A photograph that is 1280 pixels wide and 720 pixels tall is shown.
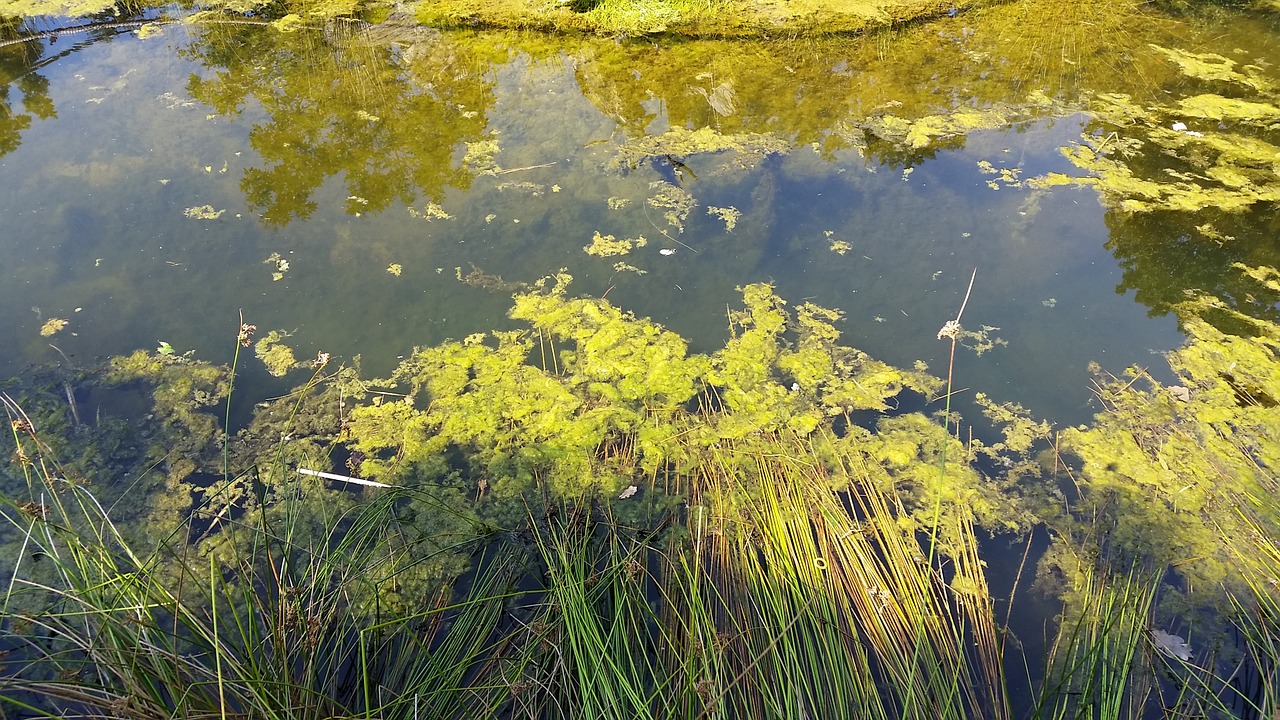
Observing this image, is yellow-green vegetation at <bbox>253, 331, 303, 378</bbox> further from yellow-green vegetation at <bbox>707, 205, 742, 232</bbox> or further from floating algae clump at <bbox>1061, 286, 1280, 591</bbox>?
floating algae clump at <bbox>1061, 286, 1280, 591</bbox>

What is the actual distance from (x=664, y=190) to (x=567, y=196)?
47 centimetres

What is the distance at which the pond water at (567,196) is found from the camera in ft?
9.23

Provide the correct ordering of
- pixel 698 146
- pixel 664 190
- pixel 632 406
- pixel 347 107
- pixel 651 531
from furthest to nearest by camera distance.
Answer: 1. pixel 347 107
2. pixel 698 146
3. pixel 664 190
4. pixel 632 406
5. pixel 651 531

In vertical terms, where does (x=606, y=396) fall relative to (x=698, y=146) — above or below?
below

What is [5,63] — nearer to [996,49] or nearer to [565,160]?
[565,160]

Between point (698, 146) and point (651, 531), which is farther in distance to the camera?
point (698, 146)

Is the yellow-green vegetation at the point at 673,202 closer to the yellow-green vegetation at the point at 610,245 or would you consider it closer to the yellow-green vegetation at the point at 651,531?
the yellow-green vegetation at the point at 610,245

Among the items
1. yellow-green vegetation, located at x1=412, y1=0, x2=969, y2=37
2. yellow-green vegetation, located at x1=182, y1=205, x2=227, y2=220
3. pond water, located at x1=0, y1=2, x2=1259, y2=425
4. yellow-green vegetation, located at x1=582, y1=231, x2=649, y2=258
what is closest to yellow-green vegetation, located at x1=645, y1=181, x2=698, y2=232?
pond water, located at x1=0, y1=2, x2=1259, y2=425

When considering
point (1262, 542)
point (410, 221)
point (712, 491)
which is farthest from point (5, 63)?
point (1262, 542)

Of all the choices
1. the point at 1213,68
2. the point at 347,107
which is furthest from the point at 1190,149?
the point at 347,107

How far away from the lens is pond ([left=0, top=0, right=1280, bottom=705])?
2775 mm

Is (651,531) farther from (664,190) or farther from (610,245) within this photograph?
(664,190)

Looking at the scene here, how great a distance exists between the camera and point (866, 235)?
3.15 metres

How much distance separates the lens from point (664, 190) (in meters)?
3.39
